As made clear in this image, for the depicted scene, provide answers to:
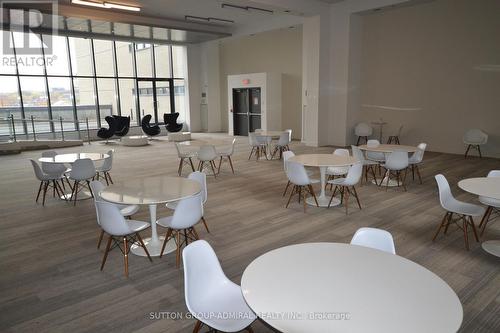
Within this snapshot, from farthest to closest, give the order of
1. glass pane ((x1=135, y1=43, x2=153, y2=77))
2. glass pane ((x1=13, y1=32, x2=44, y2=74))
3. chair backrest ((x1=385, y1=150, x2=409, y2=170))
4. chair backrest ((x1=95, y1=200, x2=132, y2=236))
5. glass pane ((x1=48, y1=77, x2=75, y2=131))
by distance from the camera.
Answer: glass pane ((x1=135, y1=43, x2=153, y2=77)), glass pane ((x1=48, y1=77, x2=75, y2=131)), glass pane ((x1=13, y1=32, x2=44, y2=74)), chair backrest ((x1=385, y1=150, x2=409, y2=170)), chair backrest ((x1=95, y1=200, x2=132, y2=236))

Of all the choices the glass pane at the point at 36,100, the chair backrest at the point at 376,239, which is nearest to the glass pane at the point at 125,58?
the glass pane at the point at 36,100

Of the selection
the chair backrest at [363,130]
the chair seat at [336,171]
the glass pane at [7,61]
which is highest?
the glass pane at [7,61]

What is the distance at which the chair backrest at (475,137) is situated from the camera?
9.02 metres

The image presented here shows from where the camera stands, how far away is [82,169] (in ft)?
18.7

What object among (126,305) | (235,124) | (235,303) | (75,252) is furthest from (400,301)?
(235,124)

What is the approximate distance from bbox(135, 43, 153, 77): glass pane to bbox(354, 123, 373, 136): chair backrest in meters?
10.2

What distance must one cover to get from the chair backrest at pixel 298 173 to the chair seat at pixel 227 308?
3.07 meters

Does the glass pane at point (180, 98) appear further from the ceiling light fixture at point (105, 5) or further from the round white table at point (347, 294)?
the round white table at point (347, 294)

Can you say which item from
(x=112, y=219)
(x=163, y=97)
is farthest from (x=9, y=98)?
(x=112, y=219)

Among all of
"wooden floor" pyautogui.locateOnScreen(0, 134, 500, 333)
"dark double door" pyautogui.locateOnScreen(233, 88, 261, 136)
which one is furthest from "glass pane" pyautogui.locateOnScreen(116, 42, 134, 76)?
"wooden floor" pyautogui.locateOnScreen(0, 134, 500, 333)

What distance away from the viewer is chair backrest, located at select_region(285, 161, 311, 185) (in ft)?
17.2

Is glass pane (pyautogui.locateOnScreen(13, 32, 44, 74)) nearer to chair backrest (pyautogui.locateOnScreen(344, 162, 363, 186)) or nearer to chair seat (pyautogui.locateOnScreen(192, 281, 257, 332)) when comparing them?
chair backrest (pyautogui.locateOnScreen(344, 162, 363, 186))

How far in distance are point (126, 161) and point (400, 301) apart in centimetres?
928

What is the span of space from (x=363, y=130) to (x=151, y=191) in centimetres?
890
